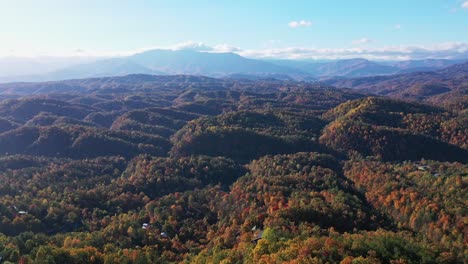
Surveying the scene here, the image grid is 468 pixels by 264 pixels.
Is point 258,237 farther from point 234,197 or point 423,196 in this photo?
point 423,196

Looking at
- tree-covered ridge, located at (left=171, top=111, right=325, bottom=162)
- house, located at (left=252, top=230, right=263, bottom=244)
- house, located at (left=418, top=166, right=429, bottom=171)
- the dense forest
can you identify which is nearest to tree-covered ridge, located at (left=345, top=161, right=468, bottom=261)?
house, located at (left=418, top=166, right=429, bottom=171)

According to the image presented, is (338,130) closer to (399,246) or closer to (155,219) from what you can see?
(155,219)

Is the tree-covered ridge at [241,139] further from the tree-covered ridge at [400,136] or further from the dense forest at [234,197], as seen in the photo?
the tree-covered ridge at [400,136]

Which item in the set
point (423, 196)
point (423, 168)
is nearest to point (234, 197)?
point (423, 196)

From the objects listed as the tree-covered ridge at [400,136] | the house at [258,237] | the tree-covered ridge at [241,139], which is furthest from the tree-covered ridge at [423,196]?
the tree-covered ridge at [241,139]

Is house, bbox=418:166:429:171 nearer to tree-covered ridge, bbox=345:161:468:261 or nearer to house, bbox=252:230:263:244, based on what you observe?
tree-covered ridge, bbox=345:161:468:261

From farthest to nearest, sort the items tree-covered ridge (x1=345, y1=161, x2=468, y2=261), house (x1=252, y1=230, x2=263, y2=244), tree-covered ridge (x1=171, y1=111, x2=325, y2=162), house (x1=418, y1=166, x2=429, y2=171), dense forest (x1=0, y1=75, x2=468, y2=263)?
tree-covered ridge (x1=171, y1=111, x2=325, y2=162) < house (x1=418, y1=166, x2=429, y2=171) < tree-covered ridge (x1=345, y1=161, x2=468, y2=261) < house (x1=252, y1=230, x2=263, y2=244) < dense forest (x1=0, y1=75, x2=468, y2=263)

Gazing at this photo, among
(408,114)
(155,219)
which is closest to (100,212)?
(155,219)

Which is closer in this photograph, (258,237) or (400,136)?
(258,237)
